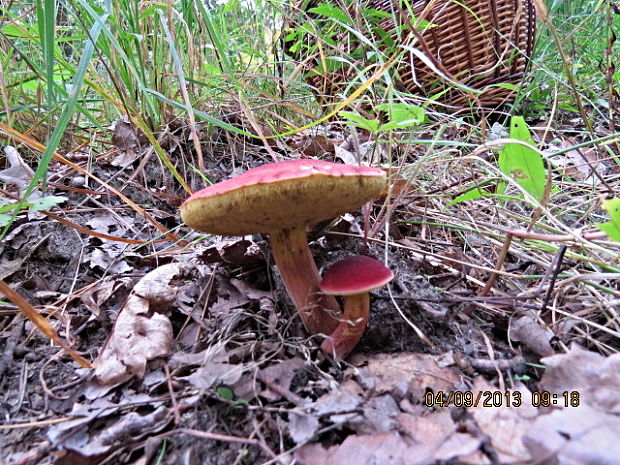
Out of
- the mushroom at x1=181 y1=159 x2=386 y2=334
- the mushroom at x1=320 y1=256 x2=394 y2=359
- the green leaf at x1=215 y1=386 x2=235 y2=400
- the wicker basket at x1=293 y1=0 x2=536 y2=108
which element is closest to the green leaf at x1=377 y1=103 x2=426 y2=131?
the mushroom at x1=181 y1=159 x2=386 y2=334

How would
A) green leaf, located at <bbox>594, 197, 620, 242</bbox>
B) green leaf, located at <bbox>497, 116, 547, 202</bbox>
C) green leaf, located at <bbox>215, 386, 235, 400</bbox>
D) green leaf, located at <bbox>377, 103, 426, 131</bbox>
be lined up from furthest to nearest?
green leaf, located at <bbox>377, 103, 426, 131</bbox>
green leaf, located at <bbox>497, 116, 547, 202</bbox>
green leaf, located at <bbox>215, 386, 235, 400</bbox>
green leaf, located at <bbox>594, 197, 620, 242</bbox>

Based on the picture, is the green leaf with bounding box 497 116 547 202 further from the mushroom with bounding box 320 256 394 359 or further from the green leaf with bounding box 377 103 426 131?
the mushroom with bounding box 320 256 394 359

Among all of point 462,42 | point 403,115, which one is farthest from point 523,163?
point 462,42

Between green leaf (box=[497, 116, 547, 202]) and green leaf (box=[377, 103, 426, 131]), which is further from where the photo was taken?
green leaf (box=[377, 103, 426, 131])

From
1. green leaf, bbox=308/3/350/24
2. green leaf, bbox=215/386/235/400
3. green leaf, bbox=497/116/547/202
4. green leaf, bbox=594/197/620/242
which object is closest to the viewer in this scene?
green leaf, bbox=594/197/620/242

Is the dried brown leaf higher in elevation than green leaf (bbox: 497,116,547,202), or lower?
lower

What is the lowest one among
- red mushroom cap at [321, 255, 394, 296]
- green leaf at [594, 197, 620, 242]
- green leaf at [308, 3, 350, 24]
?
red mushroom cap at [321, 255, 394, 296]
